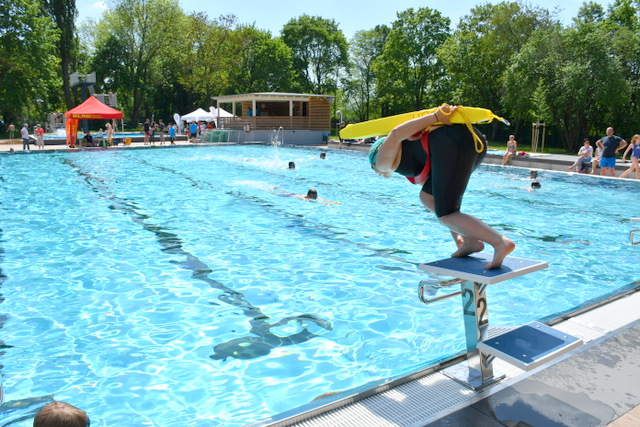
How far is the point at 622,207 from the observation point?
11.6 meters

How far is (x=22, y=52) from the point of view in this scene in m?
34.3

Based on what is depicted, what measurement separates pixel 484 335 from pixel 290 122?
3293 centimetres

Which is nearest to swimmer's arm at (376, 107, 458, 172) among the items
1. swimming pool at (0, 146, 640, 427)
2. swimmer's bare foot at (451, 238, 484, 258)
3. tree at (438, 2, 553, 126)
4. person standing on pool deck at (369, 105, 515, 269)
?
person standing on pool deck at (369, 105, 515, 269)

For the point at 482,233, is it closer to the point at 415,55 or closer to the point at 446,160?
the point at 446,160

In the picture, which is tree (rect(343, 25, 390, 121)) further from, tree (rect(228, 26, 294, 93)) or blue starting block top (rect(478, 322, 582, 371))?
blue starting block top (rect(478, 322, 582, 371))

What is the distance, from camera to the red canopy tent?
25.1 meters

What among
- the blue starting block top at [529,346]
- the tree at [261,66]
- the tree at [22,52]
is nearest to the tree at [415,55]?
the tree at [261,66]

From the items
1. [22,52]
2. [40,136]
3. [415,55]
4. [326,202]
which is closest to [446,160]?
[326,202]

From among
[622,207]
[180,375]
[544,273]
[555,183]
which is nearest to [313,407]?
[180,375]

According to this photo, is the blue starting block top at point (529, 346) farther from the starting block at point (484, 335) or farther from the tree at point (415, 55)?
the tree at point (415, 55)

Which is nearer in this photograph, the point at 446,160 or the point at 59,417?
the point at 59,417

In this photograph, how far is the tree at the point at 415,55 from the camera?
43.1 m

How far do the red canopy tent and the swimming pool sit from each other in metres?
14.0

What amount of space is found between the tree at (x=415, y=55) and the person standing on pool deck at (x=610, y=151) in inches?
1112
